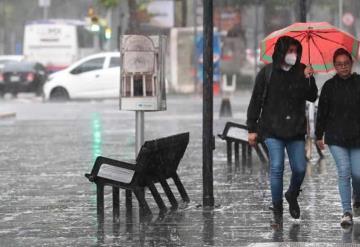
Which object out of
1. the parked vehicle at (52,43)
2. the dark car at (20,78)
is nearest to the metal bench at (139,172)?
the dark car at (20,78)

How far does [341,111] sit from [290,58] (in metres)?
0.68

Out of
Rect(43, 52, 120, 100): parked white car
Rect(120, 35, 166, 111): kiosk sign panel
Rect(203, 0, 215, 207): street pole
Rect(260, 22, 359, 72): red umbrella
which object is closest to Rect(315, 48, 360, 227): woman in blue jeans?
Rect(260, 22, 359, 72): red umbrella

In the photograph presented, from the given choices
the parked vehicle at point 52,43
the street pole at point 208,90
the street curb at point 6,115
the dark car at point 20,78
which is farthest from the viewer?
the parked vehicle at point 52,43

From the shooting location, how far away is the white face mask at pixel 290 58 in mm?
9742

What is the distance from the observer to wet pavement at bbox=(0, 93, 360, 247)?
9.25m

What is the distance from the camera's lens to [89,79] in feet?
125

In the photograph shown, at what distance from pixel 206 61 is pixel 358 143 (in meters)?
1.86

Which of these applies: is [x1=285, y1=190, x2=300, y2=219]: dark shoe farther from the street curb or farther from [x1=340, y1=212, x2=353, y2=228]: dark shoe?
the street curb

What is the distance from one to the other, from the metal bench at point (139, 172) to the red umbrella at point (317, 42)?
53.8 inches

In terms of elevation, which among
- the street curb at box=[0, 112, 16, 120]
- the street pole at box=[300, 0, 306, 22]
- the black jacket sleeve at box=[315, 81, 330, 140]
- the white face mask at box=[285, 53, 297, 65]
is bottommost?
the street curb at box=[0, 112, 16, 120]

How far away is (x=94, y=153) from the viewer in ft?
58.3

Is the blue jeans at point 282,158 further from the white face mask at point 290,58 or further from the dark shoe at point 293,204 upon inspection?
the white face mask at point 290,58

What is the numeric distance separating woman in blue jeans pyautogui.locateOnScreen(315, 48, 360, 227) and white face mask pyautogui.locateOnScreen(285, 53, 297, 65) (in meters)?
0.38

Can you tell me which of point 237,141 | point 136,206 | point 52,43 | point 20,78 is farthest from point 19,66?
point 136,206
